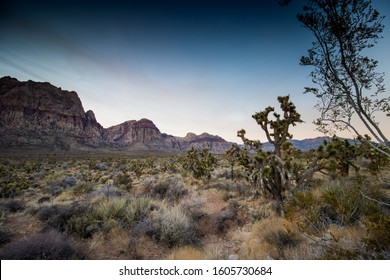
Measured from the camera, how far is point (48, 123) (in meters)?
100

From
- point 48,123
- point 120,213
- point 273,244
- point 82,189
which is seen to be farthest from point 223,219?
point 48,123

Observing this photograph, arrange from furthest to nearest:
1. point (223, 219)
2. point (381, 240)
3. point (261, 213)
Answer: point (223, 219) → point (261, 213) → point (381, 240)

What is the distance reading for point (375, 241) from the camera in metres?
2.72

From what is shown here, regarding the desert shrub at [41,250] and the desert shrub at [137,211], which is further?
the desert shrub at [137,211]

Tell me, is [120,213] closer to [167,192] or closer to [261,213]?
[167,192]

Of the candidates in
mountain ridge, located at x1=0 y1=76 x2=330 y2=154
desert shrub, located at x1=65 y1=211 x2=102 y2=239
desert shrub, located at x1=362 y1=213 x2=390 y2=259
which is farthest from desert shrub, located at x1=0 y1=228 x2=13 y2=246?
mountain ridge, located at x1=0 y1=76 x2=330 y2=154

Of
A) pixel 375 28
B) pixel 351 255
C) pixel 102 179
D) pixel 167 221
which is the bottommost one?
pixel 102 179

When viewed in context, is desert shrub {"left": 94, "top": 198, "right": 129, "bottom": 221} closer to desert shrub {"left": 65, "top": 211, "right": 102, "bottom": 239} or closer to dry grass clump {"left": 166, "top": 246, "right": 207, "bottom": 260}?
desert shrub {"left": 65, "top": 211, "right": 102, "bottom": 239}

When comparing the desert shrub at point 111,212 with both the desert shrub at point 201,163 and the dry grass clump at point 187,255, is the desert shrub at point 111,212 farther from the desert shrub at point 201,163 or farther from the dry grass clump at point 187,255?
the desert shrub at point 201,163

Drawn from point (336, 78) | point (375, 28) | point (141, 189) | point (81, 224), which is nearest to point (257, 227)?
point (336, 78)

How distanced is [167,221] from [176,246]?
0.79 m

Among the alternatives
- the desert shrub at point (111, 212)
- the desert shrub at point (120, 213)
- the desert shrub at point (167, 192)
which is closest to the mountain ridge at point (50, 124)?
the desert shrub at point (167, 192)

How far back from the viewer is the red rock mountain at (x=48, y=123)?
7056 cm
